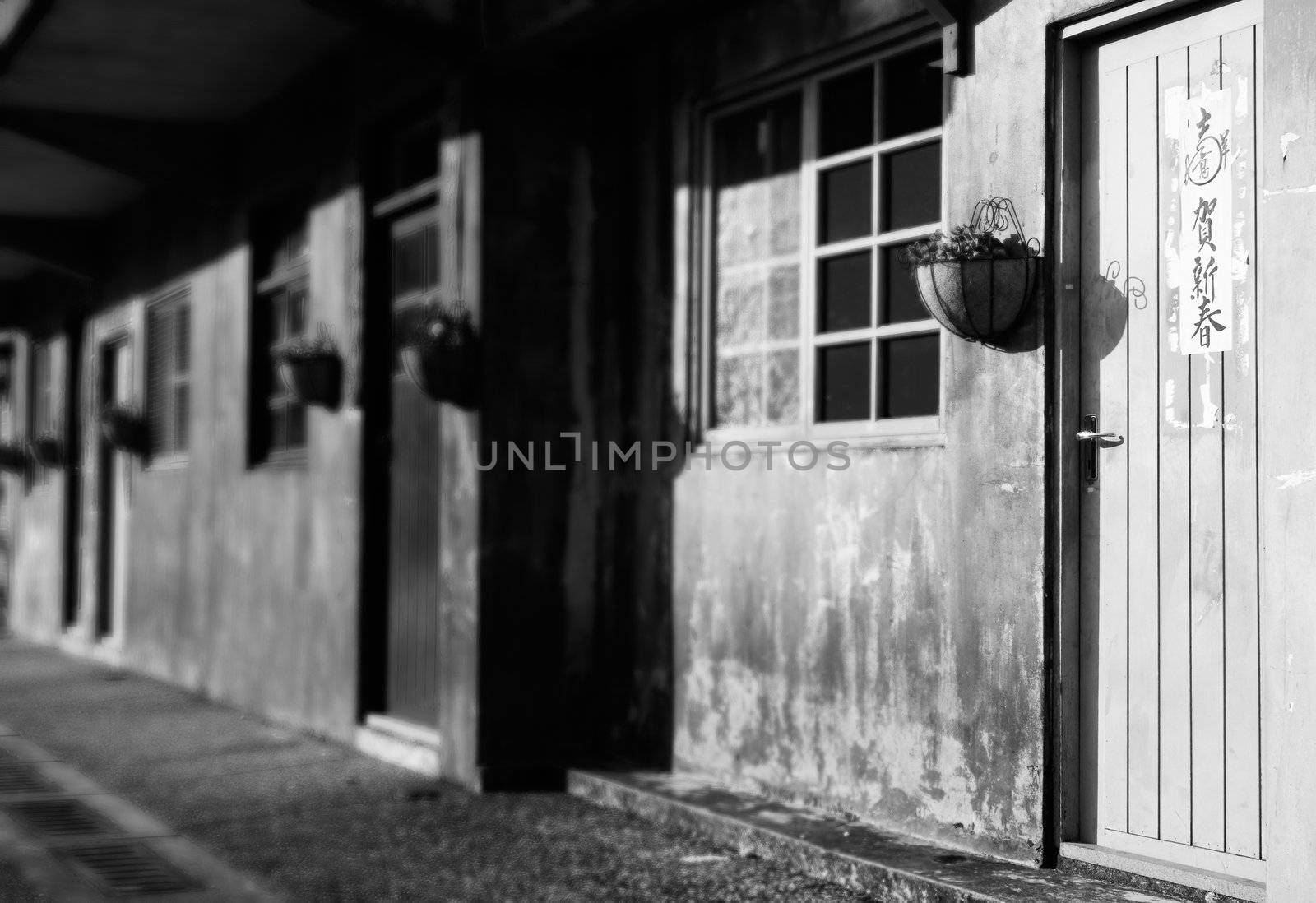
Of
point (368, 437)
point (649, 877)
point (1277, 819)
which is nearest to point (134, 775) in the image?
point (368, 437)

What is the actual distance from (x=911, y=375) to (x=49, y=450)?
12.5 meters

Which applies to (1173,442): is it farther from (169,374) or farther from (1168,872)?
(169,374)

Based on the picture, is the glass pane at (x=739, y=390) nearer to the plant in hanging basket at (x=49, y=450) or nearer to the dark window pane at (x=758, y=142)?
the dark window pane at (x=758, y=142)

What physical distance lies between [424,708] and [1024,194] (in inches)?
178

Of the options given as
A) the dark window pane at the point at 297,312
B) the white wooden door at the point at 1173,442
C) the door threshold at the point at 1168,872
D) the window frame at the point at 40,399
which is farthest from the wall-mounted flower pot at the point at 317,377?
the window frame at the point at 40,399

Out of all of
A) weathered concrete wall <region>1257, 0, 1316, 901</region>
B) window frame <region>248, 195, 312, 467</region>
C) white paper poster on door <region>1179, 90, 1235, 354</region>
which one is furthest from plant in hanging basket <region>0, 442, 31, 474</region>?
weathered concrete wall <region>1257, 0, 1316, 901</region>

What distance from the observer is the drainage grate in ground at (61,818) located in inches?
252

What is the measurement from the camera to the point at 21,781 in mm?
7598

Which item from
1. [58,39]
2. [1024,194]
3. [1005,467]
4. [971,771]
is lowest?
[971,771]

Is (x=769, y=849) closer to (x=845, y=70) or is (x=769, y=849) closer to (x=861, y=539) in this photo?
(x=861, y=539)

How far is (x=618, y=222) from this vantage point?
296 inches

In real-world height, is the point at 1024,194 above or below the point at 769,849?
above

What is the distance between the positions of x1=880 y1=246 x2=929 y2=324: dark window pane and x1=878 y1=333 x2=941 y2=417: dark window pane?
89 millimetres

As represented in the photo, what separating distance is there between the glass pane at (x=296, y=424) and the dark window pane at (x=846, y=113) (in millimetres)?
4811
